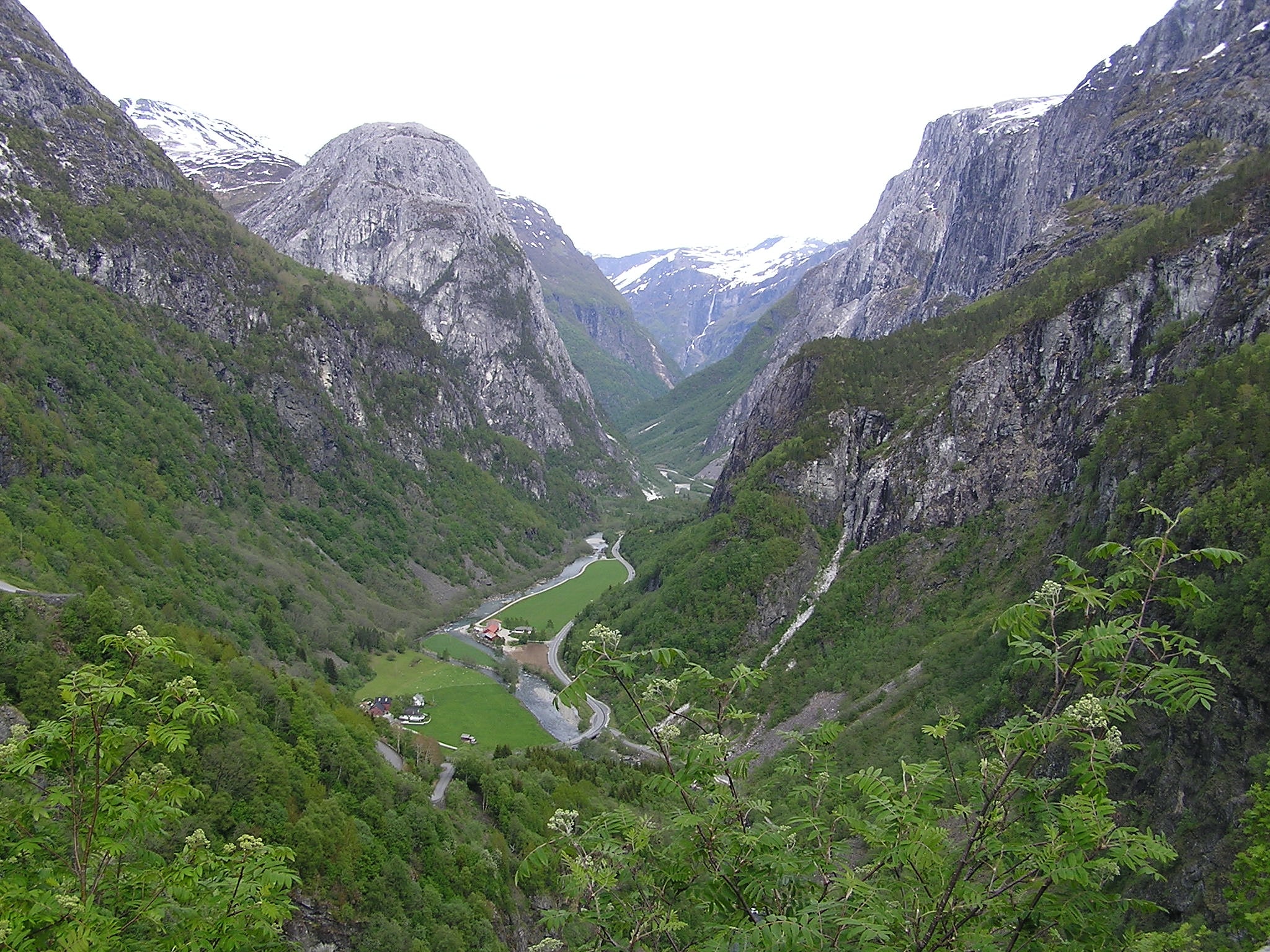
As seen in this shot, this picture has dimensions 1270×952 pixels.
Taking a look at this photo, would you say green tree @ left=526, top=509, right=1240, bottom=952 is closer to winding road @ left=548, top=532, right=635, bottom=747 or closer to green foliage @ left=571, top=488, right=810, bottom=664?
winding road @ left=548, top=532, right=635, bottom=747

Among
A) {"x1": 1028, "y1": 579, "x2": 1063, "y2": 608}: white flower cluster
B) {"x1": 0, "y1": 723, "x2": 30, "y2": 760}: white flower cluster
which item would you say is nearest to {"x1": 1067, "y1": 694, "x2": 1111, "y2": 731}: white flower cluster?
{"x1": 1028, "y1": 579, "x2": 1063, "y2": 608}: white flower cluster

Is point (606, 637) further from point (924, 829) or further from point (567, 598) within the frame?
point (567, 598)

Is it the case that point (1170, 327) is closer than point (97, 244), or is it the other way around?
point (1170, 327)

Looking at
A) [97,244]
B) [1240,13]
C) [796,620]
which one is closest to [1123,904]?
[796,620]

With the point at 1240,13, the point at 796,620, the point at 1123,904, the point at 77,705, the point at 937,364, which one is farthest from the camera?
the point at 1240,13

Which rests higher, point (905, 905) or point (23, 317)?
point (23, 317)

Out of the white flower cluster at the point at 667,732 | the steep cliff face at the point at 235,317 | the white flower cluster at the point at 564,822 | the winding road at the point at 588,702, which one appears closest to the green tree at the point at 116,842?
the white flower cluster at the point at 564,822

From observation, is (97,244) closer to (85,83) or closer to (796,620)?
(85,83)
